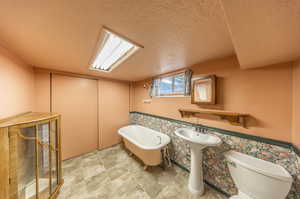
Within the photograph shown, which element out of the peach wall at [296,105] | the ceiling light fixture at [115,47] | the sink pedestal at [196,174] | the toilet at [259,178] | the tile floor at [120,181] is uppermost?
the ceiling light fixture at [115,47]

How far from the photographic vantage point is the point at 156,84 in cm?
261

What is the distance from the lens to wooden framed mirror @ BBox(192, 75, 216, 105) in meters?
1.51

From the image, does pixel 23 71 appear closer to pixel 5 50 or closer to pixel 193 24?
pixel 5 50

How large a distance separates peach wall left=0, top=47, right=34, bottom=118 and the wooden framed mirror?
8.50ft

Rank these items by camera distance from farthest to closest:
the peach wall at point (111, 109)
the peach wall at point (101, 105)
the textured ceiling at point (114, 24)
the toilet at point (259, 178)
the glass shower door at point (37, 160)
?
the peach wall at point (111, 109) < the peach wall at point (101, 105) < the glass shower door at point (37, 160) < the toilet at point (259, 178) < the textured ceiling at point (114, 24)

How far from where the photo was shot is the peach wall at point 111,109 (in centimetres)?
275

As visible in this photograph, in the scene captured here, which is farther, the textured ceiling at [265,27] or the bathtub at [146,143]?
the bathtub at [146,143]

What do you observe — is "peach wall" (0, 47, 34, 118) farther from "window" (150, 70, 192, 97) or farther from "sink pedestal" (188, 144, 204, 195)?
"sink pedestal" (188, 144, 204, 195)

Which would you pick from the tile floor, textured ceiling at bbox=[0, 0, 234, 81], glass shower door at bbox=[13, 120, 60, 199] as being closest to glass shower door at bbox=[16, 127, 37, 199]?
glass shower door at bbox=[13, 120, 60, 199]

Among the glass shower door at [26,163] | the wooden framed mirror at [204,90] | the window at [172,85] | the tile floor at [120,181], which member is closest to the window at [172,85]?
the window at [172,85]

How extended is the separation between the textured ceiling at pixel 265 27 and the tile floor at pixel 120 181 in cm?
199

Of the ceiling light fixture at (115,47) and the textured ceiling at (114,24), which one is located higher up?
the ceiling light fixture at (115,47)

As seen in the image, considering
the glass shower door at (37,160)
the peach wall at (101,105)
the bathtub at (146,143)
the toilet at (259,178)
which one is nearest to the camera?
the toilet at (259,178)

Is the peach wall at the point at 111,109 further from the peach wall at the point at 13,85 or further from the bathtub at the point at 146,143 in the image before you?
the peach wall at the point at 13,85
